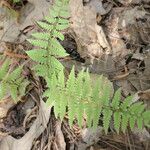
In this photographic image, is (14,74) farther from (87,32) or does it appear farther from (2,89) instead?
(87,32)

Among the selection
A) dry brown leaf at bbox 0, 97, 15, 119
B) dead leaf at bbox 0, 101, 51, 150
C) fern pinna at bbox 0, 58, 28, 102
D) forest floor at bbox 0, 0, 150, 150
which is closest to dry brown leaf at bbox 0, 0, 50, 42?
forest floor at bbox 0, 0, 150, 150

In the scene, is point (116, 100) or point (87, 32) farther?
point (87, 32)

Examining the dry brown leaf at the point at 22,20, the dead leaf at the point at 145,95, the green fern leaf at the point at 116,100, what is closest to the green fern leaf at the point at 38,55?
the dry brown leaf at the point at 22,20

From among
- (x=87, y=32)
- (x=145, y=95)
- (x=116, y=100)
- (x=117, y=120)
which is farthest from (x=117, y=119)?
(x=87, y=32)

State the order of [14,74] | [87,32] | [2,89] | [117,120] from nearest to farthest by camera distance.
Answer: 1. [117,120]
2. [2,89]
3. [14,74]
4. [87,32]

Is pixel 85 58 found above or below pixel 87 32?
below

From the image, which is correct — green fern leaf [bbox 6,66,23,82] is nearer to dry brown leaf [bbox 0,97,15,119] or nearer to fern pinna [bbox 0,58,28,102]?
A: fern pinna [bbox 0,58,28,102]

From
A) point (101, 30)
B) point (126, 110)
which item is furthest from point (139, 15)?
point (126, 110)

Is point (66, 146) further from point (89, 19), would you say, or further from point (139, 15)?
→ point (139, 15)
